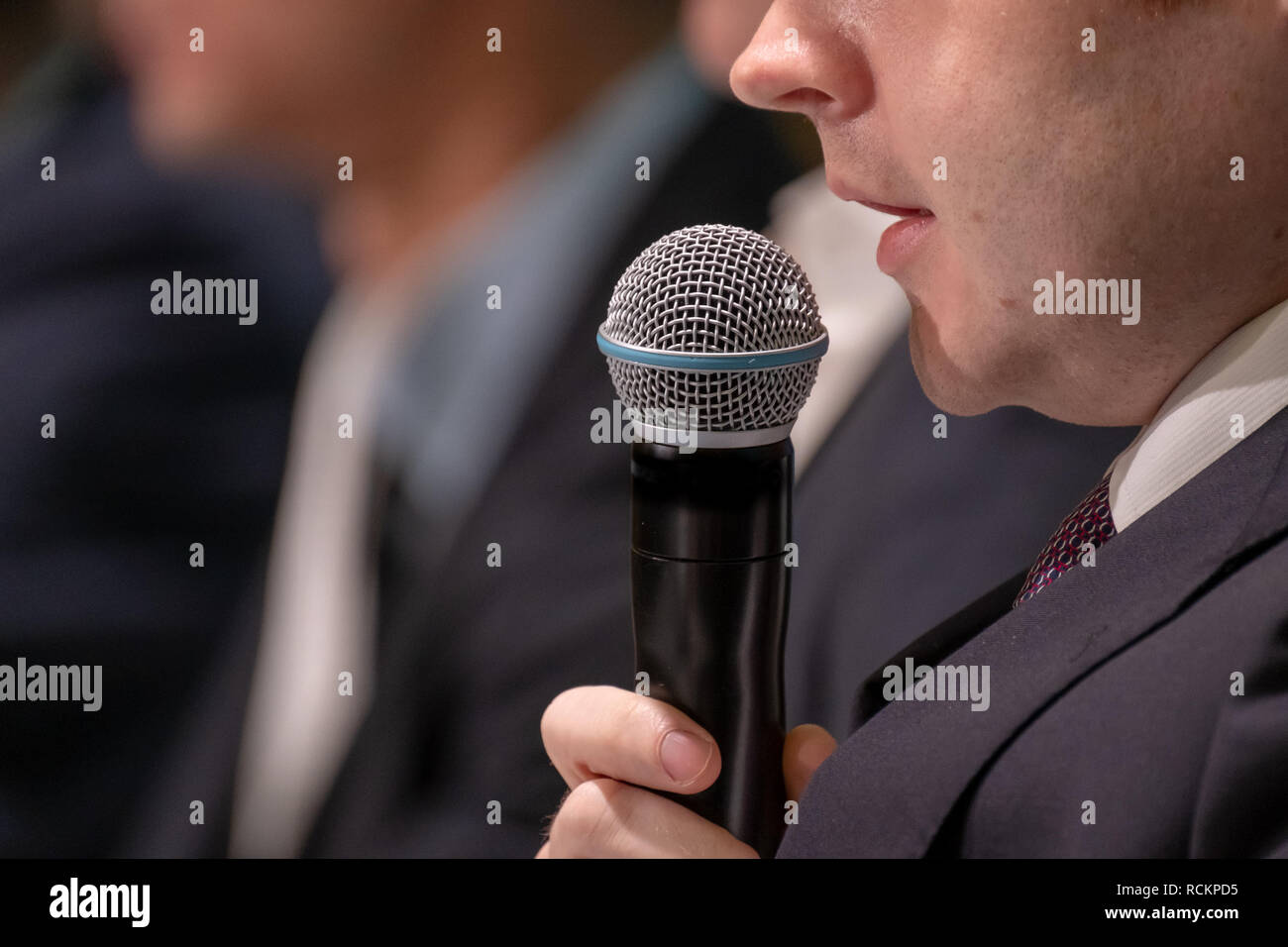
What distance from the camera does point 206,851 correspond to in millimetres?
1511

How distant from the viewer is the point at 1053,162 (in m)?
0.65

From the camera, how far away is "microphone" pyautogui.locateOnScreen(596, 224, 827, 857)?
2.08 ft

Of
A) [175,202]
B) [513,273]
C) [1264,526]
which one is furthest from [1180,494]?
[175,202]

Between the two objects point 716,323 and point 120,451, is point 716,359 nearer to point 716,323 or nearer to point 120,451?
point 716,323

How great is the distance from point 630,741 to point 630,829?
0.21 feet

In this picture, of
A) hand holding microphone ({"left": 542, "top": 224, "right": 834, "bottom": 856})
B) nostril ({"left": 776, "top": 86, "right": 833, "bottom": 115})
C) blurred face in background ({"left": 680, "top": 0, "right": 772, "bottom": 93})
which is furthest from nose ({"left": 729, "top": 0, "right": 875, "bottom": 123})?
blurred face in background ({"left": 680, "top": 0, "right": 772, "bottom": 93})

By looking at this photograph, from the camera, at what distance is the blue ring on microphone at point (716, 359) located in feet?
2.03

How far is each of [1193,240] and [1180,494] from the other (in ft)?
0.46

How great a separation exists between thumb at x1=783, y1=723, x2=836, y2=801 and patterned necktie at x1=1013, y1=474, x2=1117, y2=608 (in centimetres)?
Result: 15

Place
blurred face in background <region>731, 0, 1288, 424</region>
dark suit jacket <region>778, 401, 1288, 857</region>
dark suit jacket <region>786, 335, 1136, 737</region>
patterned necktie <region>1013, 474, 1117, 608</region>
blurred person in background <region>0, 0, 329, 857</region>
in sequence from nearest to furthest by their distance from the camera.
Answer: dark suit jacket <region>778, 401, 1288, 857</region>
blurred face in background <region>731, 0, 1288, 424</region>
patterned necktie <region>1013, 474, 1117, 608</region>
dark suit jacket <region>786, 335, 1136, 737</region>
blurred person in background <region>0, 0, 329, 857</region>

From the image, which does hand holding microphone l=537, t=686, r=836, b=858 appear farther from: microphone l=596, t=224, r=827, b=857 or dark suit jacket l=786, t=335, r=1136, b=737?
dark suit jacket l=786, t=335, r=1136, b=737

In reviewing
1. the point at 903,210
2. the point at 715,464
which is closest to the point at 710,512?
the point at 715,464

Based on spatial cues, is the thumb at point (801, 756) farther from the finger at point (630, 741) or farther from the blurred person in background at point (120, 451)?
the blurred person in background at point (120, 451)
